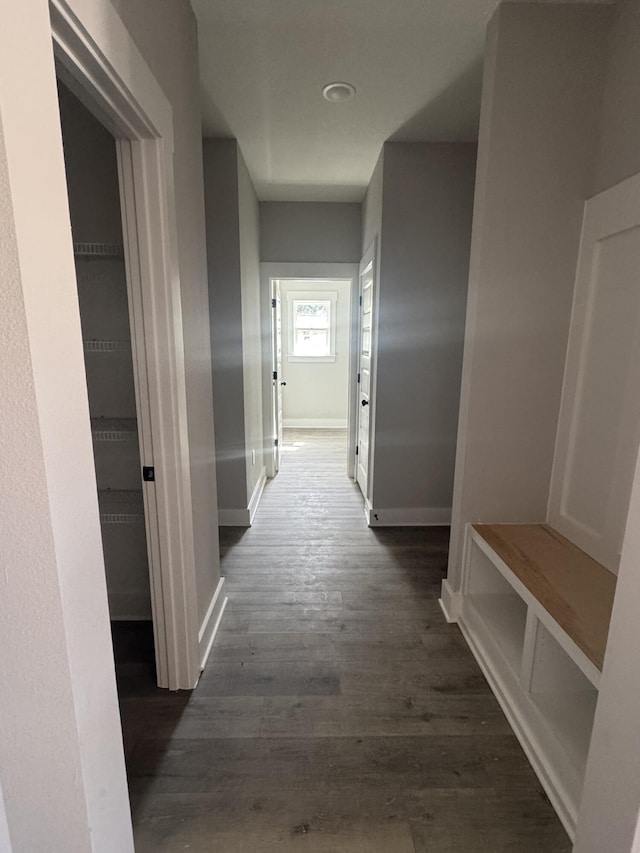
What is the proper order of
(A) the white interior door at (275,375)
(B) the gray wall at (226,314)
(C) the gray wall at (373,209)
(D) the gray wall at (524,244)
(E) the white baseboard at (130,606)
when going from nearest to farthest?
(D) the gray wall at (524,244) → (E) the white baseboard at (130,606) → (B) the gray wall at (226,314) → (C) the gray wall at (373,209) → (A) the white interior door at (275,375)

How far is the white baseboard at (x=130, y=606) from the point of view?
2123mm

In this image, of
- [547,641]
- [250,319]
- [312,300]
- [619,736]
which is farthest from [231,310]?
[312,300]

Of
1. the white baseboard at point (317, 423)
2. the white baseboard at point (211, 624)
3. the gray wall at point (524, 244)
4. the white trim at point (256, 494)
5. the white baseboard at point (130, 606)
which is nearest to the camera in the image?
the gray wall at point (524, 244)

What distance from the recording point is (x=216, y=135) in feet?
8.79

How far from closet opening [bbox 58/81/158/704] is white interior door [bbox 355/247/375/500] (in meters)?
1.86

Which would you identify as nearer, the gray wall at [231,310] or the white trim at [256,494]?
the gray wall at [231,310]

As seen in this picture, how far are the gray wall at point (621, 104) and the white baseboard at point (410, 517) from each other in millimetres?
2221

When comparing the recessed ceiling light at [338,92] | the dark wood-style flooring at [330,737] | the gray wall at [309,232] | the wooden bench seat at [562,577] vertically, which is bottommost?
the dark wood-style flooring at [330,737]

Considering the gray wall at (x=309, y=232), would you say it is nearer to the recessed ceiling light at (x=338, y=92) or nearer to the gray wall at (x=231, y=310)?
the gray wall at (x=231, y=310)

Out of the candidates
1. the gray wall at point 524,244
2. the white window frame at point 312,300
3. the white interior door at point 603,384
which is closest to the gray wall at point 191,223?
the gray wall at point 524,244

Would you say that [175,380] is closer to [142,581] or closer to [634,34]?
[142,581]

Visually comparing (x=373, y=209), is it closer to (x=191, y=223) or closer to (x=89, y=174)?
(x=191, y=223)

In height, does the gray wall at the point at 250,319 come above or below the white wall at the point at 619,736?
above

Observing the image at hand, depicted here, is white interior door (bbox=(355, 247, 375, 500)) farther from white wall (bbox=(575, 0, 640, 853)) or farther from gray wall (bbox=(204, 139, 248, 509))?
white wall (bbox=(575, 0, 640, 853))
